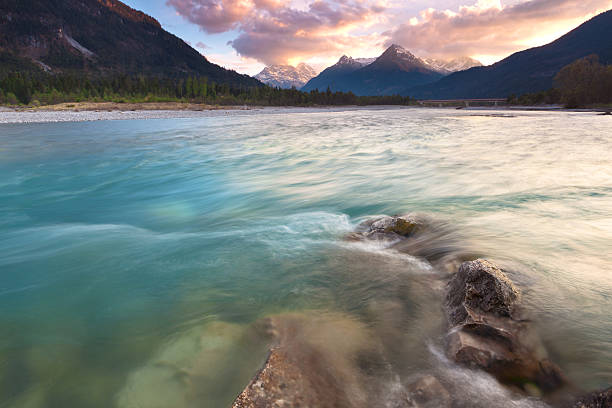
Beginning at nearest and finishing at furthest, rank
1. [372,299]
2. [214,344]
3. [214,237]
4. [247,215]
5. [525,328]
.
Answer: [525,328] < [214,344] < [372,299] < [214,237] < [247,215]

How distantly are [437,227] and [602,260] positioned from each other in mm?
2808

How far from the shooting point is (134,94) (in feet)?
352

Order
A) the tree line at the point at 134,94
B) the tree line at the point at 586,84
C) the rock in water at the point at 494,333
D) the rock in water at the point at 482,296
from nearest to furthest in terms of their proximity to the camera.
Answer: the rock in water at the point at 494,333 < the rock in water at the point at 482,296 < the tree line at the point at 586,84 < the tree line at the point at 134,94

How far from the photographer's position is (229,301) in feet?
17.0

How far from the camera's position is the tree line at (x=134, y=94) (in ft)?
279

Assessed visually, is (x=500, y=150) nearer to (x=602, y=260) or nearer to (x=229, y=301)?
(x=602, y=260)

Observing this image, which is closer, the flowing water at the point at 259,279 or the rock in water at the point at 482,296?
the flowing water at the point at 259,279

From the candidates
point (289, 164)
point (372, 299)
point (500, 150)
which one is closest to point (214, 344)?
point (372, 299)

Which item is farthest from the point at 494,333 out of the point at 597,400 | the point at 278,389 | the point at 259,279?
the point at 259,279

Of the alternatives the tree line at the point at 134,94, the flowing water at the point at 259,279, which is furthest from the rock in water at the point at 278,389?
the tree line at the point at 134,94

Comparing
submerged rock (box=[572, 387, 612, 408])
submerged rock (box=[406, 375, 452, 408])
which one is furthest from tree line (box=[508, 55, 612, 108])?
submerged rock (box=[406, 375, 452, 408])

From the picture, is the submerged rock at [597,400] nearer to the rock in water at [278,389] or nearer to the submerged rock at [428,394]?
the submerged rock at [428,394]

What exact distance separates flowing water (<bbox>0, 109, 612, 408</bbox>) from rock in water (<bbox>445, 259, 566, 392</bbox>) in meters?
0.16

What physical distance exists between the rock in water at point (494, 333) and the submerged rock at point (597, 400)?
0.29 metres
